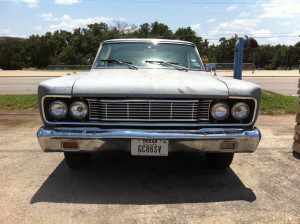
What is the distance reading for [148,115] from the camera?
3613 millimetres

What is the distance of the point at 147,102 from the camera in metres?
3.57

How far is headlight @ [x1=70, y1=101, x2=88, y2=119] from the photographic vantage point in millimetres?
3619

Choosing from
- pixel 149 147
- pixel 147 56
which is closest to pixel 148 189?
pixel 149 147

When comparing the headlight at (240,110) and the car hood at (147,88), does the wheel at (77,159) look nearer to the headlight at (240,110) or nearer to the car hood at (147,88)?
the car hood at (147,88)

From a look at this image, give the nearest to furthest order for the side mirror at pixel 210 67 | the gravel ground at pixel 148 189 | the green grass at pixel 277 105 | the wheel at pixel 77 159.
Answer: the gravel ground at pixel 148 189 → the wheel at pixel 77 159 → the side mirror at pixel 210 67 → the green grass at pixel 277 105

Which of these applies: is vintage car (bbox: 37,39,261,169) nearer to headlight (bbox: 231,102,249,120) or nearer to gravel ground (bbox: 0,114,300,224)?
headlight (bbox: 231,102,249,120)

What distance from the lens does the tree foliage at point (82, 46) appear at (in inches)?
2488

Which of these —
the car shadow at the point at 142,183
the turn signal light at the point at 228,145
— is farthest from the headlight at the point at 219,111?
the car shadow at the point at 142,183

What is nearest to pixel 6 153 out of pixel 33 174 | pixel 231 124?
pixel 33 174

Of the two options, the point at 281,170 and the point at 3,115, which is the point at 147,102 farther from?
the point at 3,115

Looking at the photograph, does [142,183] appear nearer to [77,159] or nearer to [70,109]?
[77,159]

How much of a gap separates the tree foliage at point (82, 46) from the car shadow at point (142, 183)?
54.4 meters

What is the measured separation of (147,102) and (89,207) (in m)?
1.14

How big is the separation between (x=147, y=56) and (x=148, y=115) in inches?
63.9
